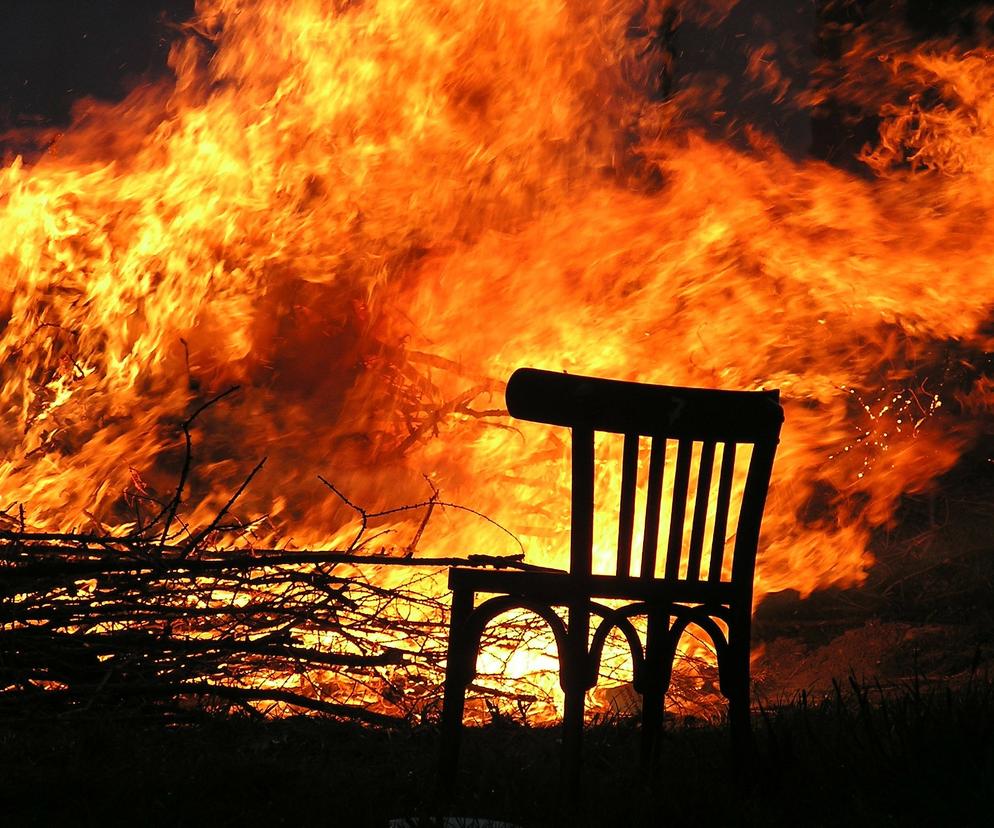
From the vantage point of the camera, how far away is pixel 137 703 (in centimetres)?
419

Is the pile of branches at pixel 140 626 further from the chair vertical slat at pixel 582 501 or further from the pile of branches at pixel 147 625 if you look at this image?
the chair vertical slat at pixel 582 501

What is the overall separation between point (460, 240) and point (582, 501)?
155 inches

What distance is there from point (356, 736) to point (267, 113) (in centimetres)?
375

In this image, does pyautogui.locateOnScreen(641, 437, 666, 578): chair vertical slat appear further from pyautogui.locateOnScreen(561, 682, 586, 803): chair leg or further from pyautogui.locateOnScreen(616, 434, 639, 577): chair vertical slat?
pyautogui.locateOnScreen(561, 682, 586, 803): chair leg

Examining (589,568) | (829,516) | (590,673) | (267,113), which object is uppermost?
(267,113)

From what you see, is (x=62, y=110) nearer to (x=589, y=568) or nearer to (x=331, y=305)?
(x=331, y=305)

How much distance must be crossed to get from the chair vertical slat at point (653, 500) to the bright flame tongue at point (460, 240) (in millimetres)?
3141

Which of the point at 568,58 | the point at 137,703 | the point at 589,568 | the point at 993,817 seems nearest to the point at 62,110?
the point at 568,58

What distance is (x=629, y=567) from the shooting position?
3.12 meters

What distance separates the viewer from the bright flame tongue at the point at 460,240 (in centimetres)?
640

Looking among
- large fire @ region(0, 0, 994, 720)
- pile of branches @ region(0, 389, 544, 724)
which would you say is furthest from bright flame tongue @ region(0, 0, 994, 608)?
pile of branches @ region(0, 389, 544, 724)

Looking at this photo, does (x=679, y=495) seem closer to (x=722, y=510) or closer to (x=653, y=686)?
(x=722, y=510)

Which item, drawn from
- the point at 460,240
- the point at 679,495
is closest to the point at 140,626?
the point at 679,495

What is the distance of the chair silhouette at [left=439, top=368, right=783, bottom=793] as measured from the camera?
3.02 meters
